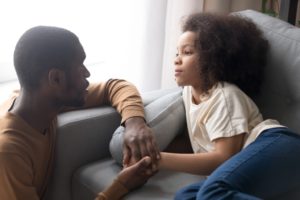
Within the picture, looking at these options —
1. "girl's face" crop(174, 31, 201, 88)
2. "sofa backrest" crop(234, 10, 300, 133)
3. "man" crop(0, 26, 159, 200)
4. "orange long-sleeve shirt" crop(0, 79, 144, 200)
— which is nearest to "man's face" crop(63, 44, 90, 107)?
"man" crop(0, 26, 159, 200)

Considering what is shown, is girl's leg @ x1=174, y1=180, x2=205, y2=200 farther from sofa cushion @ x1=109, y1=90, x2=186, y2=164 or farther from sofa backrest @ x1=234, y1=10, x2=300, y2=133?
sofa backrest @ x1=234, y1=10, x2=300, y2=133

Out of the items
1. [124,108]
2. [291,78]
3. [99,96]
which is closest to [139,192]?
[124,108]

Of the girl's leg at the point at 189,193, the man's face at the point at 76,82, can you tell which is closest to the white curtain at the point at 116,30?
the man's face at the point at 76,82

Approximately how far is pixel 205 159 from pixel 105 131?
372 mm

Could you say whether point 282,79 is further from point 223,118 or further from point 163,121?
point 163,121

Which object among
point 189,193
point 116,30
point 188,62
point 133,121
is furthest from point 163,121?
point 116,30

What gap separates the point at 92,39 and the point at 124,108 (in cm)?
73

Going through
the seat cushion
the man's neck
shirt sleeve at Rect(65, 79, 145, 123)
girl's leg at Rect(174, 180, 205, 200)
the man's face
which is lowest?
the seat cushion

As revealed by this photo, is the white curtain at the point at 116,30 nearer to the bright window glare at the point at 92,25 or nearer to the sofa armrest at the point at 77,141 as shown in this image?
the bright window glare at the point at 92,25

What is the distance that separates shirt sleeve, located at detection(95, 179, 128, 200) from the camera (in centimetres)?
130

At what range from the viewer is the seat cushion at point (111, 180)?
4.42 ft

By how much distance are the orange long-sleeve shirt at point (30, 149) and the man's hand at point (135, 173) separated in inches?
0.9

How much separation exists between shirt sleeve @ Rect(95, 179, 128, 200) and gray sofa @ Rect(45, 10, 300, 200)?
8 cm

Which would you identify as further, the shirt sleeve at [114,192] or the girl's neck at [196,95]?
the girl's neck at [196,95]
